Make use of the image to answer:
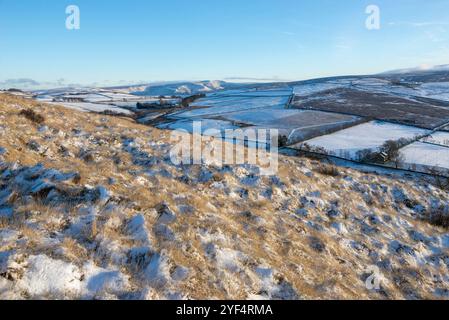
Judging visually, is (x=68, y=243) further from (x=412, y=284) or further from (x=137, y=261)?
(x=412, y=284)

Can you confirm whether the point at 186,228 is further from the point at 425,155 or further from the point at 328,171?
the point at 425,155

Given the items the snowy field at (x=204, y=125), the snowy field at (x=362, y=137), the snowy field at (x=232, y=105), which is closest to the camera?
the snowy field at (x=362, y=137)

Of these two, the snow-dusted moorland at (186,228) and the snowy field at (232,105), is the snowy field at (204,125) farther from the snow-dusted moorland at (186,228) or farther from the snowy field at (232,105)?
the snow-dusted moorland at (186,228)

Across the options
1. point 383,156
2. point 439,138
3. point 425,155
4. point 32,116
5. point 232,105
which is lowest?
point 425,155

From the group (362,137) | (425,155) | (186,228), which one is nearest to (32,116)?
(186,228)

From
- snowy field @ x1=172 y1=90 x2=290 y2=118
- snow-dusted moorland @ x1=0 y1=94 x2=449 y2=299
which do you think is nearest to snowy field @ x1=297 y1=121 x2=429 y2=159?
snow-dusted moorland @ x1=0 y1=94 x2=449 y2=299

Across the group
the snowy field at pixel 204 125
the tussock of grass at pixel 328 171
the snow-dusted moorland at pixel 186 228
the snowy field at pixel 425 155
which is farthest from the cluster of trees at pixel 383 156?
the snowy field at pixel 204 125
